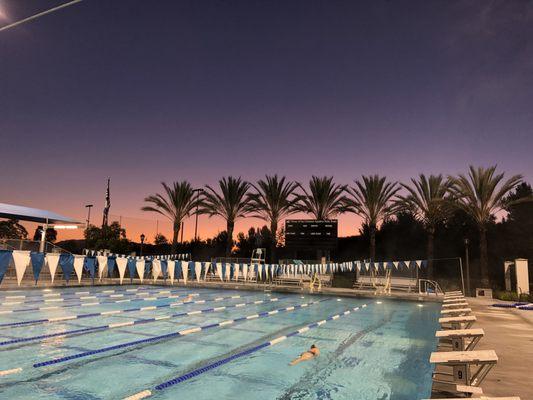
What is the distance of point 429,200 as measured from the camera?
27.2 meters

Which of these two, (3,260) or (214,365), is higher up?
(3,260)

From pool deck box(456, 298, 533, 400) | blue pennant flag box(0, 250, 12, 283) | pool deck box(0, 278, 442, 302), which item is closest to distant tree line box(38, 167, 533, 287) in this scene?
pool deck box(0, 278, 442, 302)

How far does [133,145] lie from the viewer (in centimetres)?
3044

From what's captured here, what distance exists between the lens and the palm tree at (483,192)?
23.4 meters

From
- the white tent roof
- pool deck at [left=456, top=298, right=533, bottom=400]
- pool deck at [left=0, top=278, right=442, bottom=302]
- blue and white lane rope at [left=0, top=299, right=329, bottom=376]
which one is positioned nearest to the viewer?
pool deck at [left=456, top=298, right=533, bottom=400]

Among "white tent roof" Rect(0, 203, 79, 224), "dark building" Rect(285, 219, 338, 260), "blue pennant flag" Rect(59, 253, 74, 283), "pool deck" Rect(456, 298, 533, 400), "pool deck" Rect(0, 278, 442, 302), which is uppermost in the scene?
"white tent roof" Rect(0, 203, 79, 224)

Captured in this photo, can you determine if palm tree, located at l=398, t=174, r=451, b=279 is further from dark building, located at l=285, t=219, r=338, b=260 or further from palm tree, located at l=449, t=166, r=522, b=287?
dark building, located at l=285, t=219, r=338, b=260

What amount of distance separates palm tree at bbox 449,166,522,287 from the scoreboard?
34.1 feet

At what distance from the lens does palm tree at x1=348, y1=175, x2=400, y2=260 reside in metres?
29.6

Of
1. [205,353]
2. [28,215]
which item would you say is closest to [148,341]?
[205,353]

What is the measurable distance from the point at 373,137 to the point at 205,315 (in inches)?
694

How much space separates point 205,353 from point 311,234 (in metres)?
24.2

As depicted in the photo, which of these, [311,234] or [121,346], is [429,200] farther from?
[121,346]

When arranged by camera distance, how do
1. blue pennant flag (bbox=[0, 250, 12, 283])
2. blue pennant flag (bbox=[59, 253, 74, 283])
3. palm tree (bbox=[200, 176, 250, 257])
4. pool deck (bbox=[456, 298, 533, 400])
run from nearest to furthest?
pool deck (bbox=[456, 298, 533, 400]) → blue pennant flag (bbox=[0, 250, 12, 283]) → blue pennant flag (bbox=[59, 253, 74, 283]) → palm tree (bbox=[200, 176, 250, 257])
